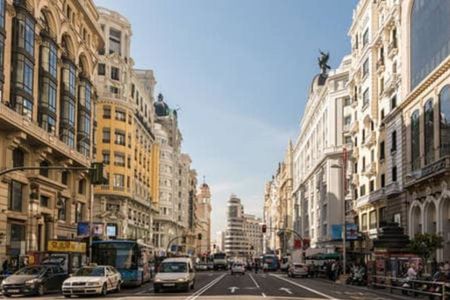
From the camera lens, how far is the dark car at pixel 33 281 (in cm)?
3006

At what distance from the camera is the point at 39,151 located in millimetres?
49250

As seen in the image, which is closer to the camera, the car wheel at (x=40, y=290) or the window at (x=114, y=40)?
the car wheel at (x=40, y=290)

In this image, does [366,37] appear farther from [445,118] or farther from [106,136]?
[106,136]

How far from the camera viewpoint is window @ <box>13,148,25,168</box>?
151 ft

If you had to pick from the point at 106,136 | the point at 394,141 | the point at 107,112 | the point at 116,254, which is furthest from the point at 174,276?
the point at 107,112

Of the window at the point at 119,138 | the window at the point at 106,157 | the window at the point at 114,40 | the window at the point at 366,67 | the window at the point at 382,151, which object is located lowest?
the window at the point at 382,151

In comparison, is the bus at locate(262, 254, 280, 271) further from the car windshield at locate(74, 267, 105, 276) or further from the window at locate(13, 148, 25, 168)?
the car windshield at locate(74, 267, 105, 276)

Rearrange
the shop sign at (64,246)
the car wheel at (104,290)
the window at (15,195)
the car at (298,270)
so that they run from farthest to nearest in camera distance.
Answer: the car at (298,270) < the window at (15,195) < the shop sign at (64,246) < the car wheel at (104,290)

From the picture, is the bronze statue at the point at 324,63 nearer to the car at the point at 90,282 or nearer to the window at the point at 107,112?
the window at the point at 107,112

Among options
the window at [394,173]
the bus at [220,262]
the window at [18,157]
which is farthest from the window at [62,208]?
the bus at [220,262]

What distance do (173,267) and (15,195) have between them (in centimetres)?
1553

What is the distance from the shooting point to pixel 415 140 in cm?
4897

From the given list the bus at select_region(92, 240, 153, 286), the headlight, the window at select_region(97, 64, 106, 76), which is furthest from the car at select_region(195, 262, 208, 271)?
the headlight

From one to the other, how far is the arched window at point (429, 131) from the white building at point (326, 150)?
1177 inches
